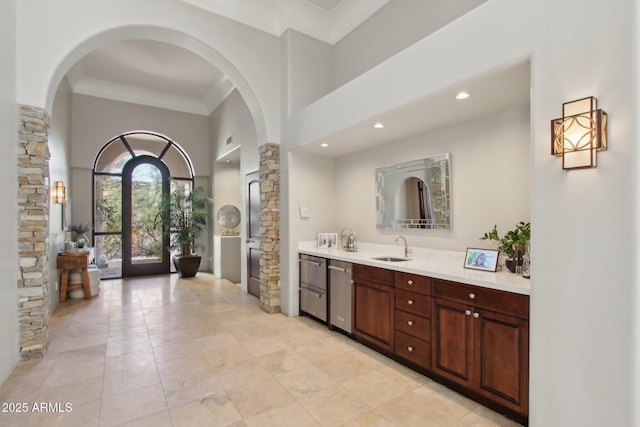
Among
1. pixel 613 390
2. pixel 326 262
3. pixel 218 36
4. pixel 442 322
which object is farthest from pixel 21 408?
pixel 218 36

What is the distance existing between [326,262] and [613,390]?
2.67 metres

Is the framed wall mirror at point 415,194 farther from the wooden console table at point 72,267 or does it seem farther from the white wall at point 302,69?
the wooden console table at point 72,267

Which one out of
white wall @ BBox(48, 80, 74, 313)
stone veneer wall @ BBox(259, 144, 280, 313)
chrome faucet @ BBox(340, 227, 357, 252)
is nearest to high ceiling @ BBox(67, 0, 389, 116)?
white wall @ BBox(48, 80, 74, 313)

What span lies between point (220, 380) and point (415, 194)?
262cm

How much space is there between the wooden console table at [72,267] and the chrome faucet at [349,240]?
4137mm

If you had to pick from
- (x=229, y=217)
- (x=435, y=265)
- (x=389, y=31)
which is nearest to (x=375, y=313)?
(x=435, y=265)

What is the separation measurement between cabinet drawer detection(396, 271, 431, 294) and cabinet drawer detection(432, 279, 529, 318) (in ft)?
0.23

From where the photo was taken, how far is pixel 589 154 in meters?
1.67

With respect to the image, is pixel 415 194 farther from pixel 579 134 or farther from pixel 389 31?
pixel 389 31

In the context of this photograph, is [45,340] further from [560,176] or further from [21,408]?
[560,176]

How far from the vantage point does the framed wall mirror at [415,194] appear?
3.28 metres

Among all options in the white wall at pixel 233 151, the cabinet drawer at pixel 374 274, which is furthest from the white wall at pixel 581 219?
the white wall at pixel 233 151

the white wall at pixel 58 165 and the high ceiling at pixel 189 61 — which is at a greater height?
the high ceiling at pixel 189 61

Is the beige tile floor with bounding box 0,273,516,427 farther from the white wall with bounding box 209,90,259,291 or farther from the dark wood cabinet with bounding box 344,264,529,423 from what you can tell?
the white wall with bounding box 209,90,259,291
